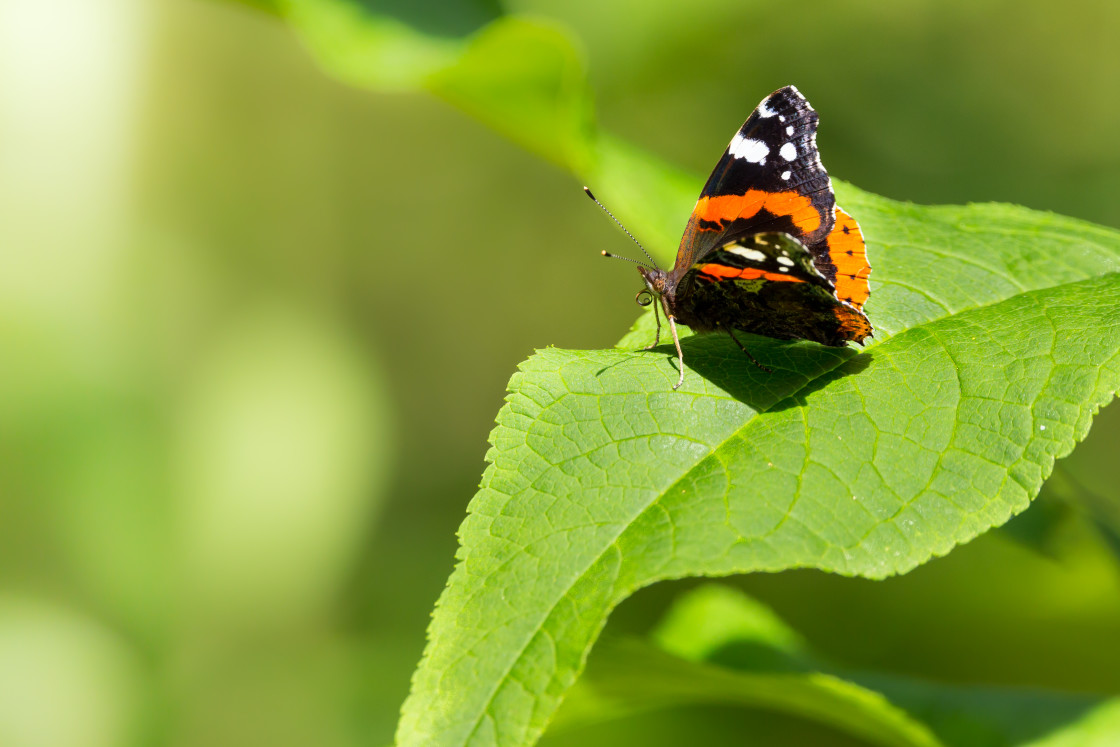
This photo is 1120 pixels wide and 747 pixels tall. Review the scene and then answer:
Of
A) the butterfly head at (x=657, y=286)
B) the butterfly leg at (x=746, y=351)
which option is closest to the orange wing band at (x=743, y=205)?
the butterfly head at (x=657, y=286)

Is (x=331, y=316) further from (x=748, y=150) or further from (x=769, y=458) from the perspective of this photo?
(x=769, y=458)

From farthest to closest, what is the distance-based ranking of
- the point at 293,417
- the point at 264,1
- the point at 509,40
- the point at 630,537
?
the point at 293,417 → the point at 264,1 → the point at 509,40 → the point at 630,537

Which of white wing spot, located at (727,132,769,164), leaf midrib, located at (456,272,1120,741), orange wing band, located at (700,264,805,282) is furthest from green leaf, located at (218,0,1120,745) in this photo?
white wing spot, located at (727,132,769,164)

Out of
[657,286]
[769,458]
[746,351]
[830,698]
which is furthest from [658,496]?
[657,286]

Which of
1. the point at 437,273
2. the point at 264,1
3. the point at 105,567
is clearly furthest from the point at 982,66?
the point at 105,567

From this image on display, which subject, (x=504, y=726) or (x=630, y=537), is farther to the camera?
(x=630, y=537)

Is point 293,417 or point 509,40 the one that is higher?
point 293,417

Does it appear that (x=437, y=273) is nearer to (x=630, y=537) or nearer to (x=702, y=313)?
(x=702, y=313)
